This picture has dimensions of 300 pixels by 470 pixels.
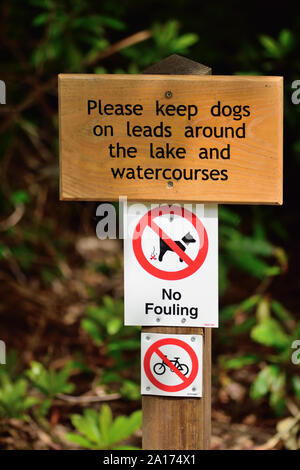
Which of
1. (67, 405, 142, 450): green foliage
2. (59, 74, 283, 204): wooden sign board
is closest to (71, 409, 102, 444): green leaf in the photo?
(67, 405, 142, 450): green foliage

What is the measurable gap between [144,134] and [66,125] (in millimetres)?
241

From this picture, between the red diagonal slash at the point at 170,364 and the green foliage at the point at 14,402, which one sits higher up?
the red diagonal slash at the point at 170,364

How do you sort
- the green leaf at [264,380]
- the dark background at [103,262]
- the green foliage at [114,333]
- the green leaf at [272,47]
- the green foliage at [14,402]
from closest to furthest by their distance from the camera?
1. the green foliage at [14,402]
2. the green leaf at [264,380]
3. the dark background at [103,262]
4. the green foliage at [114,333]
5. the green leaf at [272,47]

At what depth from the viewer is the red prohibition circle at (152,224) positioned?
1.77 metres

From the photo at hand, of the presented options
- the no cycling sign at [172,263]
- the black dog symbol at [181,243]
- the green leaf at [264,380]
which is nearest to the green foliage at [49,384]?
the green leaf at [264,380]

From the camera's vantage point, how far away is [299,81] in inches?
127

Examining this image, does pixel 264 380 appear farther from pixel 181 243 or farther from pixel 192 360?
pixel 181 243

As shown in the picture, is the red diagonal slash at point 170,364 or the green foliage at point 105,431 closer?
the red diagonal slash at point 170,364

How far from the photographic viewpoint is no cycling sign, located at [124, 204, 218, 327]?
1771mm

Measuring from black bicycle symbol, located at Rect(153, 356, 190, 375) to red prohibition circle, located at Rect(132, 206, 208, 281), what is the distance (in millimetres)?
263

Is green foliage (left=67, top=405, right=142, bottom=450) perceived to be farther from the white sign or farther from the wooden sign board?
the wooden sign board

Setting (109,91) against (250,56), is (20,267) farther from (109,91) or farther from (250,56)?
(109,91)

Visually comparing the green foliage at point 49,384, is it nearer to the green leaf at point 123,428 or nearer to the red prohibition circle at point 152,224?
the green leaf at point 123,428
